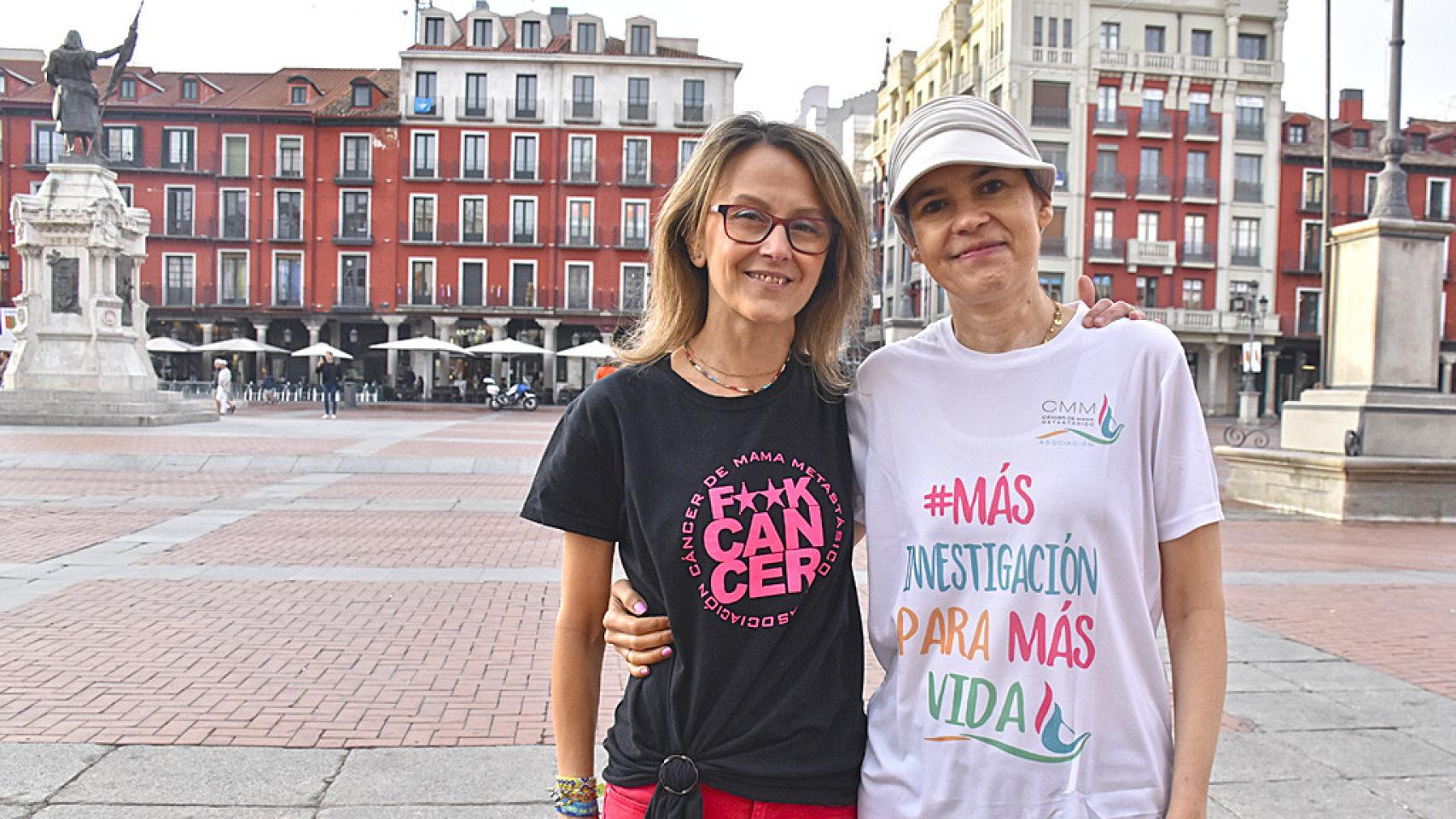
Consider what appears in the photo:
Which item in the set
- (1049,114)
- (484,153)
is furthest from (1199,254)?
(484,153)

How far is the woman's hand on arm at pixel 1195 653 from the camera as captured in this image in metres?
1.57

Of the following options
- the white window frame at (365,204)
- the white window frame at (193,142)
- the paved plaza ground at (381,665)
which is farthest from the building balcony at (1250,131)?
the white window frame at (193,142)

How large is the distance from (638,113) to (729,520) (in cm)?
4805

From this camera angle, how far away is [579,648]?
6.02ft

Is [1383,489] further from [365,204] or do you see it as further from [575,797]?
[365,204]

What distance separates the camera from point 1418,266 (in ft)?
37.9

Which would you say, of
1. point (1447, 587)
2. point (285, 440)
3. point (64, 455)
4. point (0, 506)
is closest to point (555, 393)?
point (285, 440)

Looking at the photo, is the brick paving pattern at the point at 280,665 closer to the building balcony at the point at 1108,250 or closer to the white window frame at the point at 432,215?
the white window frame at the point at 432,215

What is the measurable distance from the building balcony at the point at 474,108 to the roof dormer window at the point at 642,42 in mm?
6813

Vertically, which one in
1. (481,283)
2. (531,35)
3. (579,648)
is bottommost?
(579,648)

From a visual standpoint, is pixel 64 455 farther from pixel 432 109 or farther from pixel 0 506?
pixel 432 109

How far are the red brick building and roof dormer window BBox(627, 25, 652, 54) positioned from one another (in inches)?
1167

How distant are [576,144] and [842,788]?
4833cm

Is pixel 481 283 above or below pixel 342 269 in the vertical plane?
below
